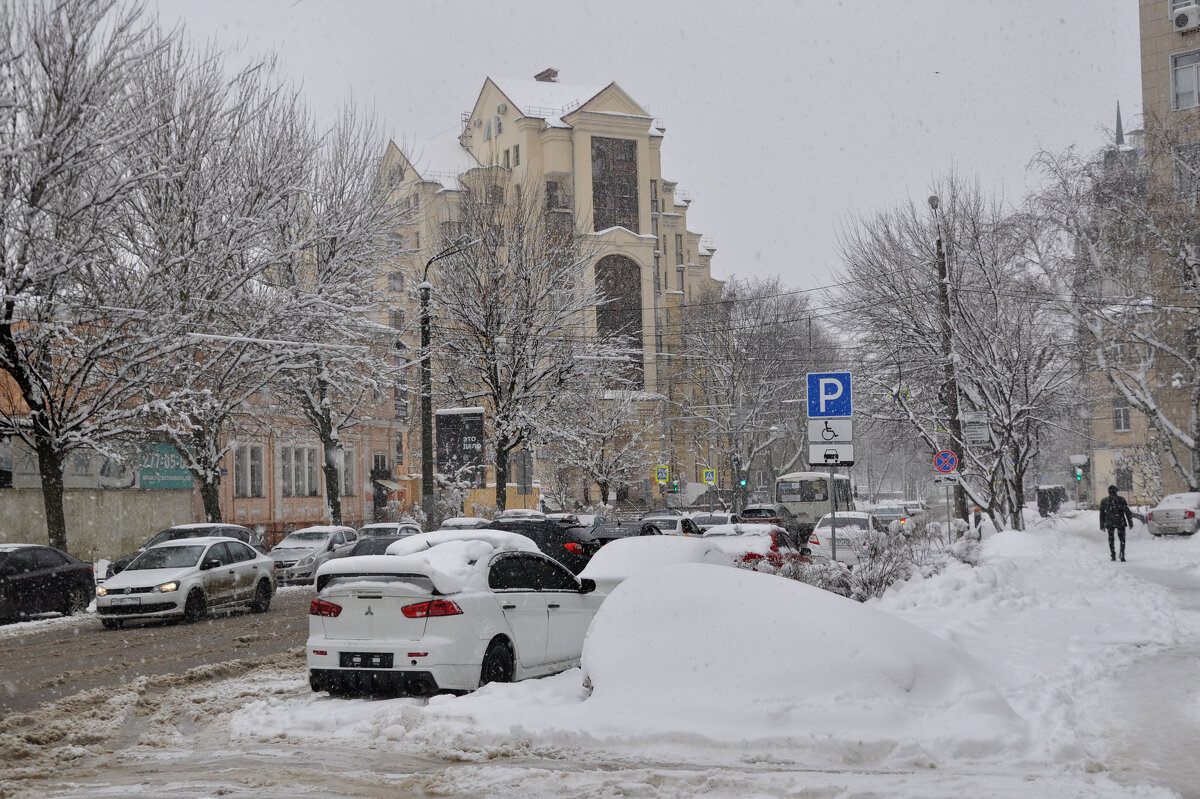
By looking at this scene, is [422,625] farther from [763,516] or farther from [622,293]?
[622,293]

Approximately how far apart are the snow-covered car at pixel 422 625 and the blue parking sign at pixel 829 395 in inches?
275

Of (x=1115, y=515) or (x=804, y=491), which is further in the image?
(x=804, y=491)

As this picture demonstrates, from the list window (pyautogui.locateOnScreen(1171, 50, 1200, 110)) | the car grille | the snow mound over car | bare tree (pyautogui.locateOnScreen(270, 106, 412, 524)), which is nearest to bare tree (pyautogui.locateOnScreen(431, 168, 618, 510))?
bare tree (pyautogui.locateOnScreen(270, 106, 412, 524))

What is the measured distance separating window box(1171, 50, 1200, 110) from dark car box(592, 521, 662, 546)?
3505cm

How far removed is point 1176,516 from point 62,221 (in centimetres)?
3364

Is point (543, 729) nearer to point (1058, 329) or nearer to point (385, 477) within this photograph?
point (1058, 329)

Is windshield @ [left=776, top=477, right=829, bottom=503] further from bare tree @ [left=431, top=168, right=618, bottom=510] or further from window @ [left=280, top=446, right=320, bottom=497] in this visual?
window @ [left=280, top=446, right=320, bottom=497]

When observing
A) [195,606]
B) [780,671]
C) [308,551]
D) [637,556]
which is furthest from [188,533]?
[780,671]

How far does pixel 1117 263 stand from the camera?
38.0 metres

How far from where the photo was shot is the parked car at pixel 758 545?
666 inches

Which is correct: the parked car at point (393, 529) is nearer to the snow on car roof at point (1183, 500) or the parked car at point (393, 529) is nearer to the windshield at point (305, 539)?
the windshield at point (305, 539)

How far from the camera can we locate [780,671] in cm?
899

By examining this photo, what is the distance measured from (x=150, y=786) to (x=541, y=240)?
110ft

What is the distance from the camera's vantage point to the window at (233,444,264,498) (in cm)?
4753
